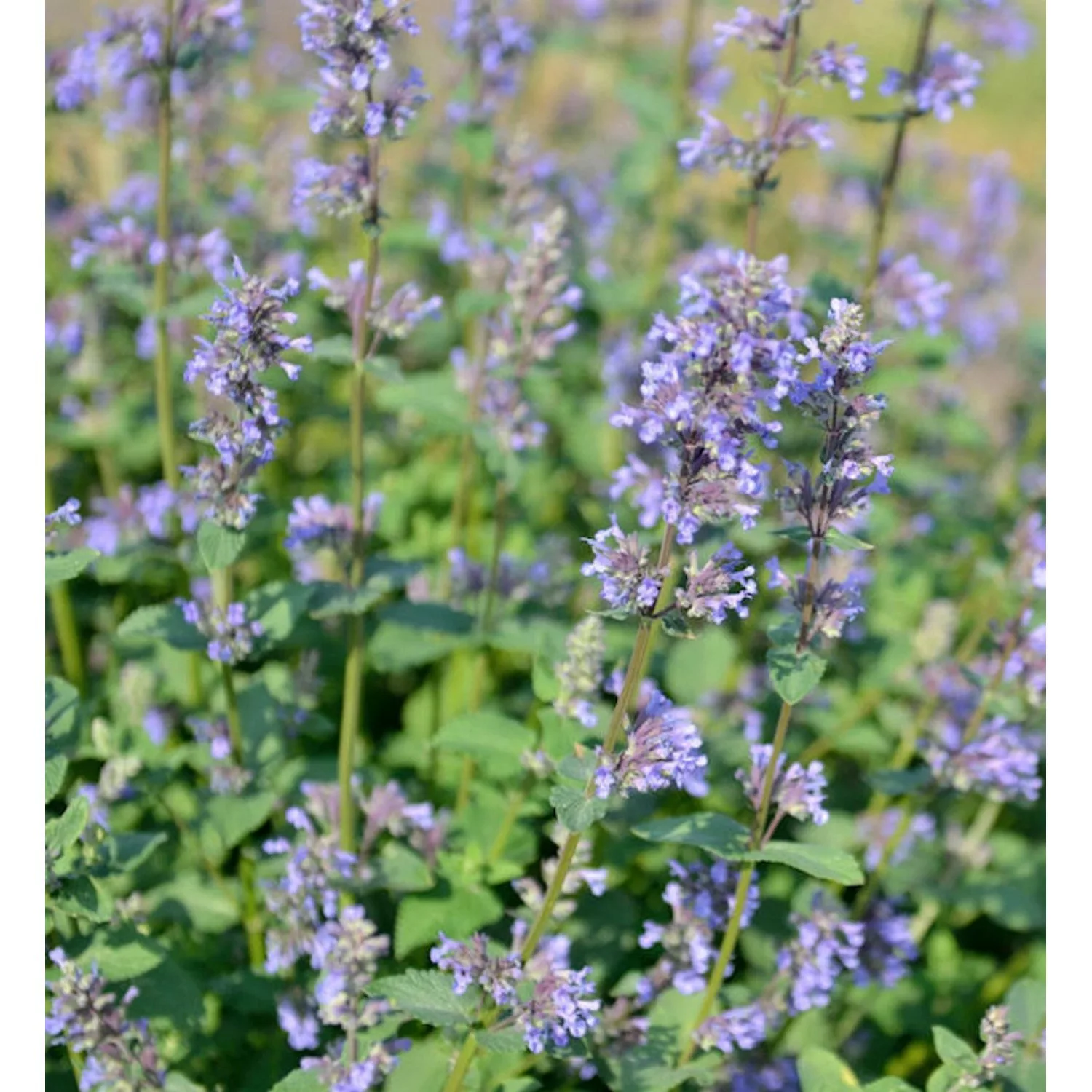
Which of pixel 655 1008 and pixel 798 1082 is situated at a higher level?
pixel 655 1008

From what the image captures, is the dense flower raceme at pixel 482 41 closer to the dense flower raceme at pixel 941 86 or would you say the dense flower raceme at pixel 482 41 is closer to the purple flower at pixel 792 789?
the dense flower raceme at pixel 941 86

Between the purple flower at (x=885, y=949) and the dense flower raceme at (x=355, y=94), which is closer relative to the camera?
the dense flower raceme at (x=355, y=94)

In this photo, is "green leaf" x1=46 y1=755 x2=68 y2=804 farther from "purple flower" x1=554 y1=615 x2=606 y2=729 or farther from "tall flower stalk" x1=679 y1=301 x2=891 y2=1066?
"tall flower stalk" x1=679 y1=301 x2=891 y2=1066

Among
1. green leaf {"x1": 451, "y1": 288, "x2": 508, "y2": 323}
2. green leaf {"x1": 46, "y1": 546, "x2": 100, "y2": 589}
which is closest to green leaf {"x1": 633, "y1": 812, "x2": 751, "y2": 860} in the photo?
green leaf {"x1": 46, "y1": 546, "x2": 100, "y2": 589}

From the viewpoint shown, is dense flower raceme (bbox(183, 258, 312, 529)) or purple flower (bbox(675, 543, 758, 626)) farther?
dense flower raceme (bbox(183, 258, 312, 529))

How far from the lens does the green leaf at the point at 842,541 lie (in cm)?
308

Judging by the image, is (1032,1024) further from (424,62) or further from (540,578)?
(424,62)

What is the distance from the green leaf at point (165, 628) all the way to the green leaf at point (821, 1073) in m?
2.46

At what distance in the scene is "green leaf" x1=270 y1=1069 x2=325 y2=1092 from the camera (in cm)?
365

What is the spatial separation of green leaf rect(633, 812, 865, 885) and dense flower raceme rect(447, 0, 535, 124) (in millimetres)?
4322

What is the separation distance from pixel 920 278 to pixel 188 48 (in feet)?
10.8

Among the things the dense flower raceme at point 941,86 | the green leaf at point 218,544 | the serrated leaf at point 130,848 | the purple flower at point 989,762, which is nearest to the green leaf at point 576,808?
the green leaf at point 218,544

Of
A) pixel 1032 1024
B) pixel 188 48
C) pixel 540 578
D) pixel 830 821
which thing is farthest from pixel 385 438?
pixel 1032 1024

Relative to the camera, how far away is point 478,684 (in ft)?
18.0
